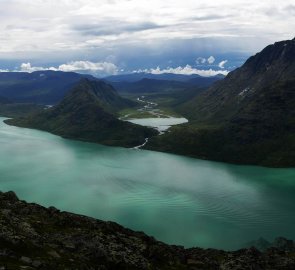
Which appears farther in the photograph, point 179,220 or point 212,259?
point 179,220

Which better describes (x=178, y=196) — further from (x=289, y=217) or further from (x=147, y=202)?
(x=289, y=217)

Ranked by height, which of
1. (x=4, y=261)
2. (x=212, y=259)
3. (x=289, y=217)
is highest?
(x=4, y=261)

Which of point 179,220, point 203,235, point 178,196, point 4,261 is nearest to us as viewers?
point 4,261

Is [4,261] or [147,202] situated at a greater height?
[4,261]

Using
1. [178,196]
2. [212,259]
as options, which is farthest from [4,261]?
[178,196]

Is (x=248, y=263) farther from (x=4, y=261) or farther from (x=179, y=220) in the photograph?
(x=179, y=220)

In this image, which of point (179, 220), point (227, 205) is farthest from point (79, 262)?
point (227, 205)

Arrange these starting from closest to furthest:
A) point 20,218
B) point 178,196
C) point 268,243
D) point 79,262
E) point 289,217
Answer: point 79,262
point 20,218
point 268,243
point 289,217
point 178,196
